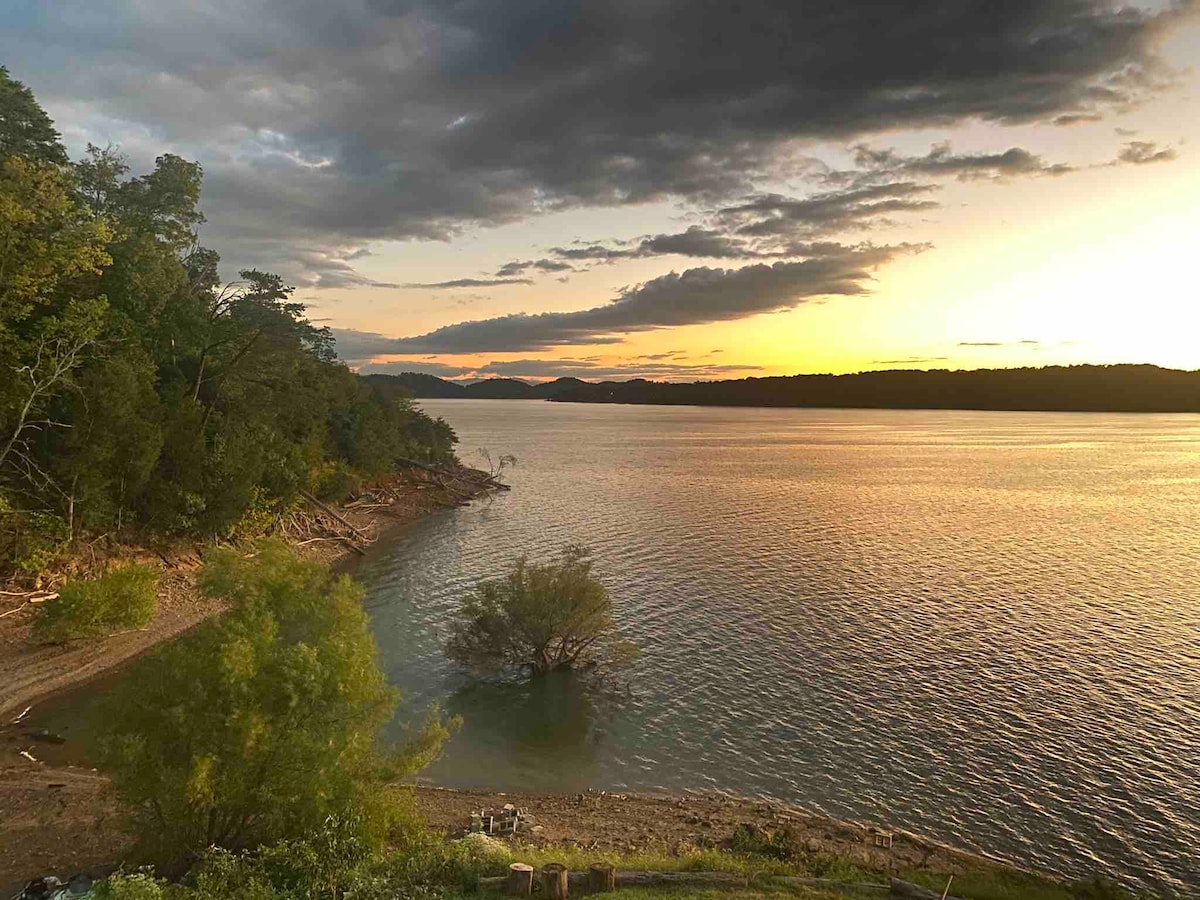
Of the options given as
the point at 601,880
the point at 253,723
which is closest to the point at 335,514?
the point at 253,723

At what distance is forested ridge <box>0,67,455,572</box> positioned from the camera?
30.6 m

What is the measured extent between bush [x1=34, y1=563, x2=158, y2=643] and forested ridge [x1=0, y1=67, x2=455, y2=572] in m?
3.94

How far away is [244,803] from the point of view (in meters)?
15.1

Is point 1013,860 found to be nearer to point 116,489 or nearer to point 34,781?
point 34,781

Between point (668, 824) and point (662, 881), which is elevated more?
point (662, 881)

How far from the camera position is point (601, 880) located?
14.9 meters

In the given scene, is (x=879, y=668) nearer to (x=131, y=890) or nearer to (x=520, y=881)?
(x=520, y=881)

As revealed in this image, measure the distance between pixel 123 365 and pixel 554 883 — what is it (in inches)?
1349

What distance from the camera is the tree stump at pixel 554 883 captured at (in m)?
14.2

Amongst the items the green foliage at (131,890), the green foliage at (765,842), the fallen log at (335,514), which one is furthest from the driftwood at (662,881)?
the fallen log at (335,514)

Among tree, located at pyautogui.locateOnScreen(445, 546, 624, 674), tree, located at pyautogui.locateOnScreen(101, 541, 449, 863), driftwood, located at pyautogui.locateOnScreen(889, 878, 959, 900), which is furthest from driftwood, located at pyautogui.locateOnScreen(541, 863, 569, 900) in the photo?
tree, located at pyautogui.locateOnScreen(445, 546, 624, 674)

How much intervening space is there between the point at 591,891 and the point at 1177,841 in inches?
734

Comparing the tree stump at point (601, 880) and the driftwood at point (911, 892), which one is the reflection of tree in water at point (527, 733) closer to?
the tree stump at point (601, 880)

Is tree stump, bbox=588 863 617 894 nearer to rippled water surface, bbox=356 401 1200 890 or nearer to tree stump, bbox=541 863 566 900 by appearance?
tree stump, bbox=541 863 566 900
